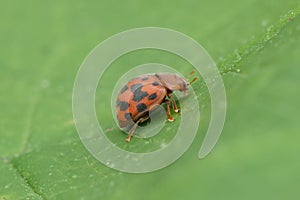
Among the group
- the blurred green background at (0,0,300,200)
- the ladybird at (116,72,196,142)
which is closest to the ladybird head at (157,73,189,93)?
the ladybird at (116,72,196,142)

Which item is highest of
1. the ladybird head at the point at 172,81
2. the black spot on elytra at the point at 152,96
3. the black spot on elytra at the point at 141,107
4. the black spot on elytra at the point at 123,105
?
the ladybird head at the point at 172,81

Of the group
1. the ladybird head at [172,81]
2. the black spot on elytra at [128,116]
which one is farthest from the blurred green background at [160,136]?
the ladybird head at [172,81]

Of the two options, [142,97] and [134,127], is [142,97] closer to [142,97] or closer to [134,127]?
[142,97]

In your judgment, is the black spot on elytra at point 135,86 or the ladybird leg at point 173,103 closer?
the ladybird leg at point 173,103

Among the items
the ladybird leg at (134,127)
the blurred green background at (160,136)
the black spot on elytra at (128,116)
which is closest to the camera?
the blurred green background at (160,136)

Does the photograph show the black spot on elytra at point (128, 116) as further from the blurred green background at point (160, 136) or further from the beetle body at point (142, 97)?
the blurred green background at point (160, 136)

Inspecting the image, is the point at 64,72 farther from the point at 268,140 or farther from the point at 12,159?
the point at 268,140

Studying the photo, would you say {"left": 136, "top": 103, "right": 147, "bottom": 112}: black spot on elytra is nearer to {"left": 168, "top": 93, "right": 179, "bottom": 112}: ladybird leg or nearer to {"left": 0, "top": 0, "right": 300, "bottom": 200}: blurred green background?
{"left": 168, "top": 93, "right": 179, "bottom": 112}: ladybird leg
